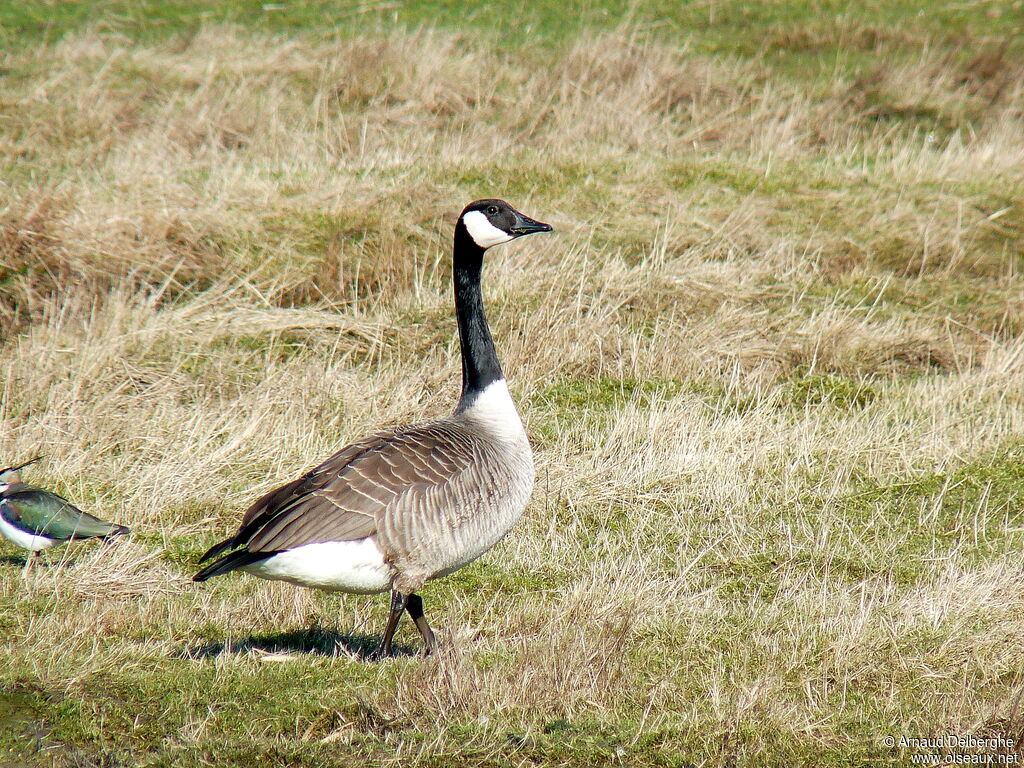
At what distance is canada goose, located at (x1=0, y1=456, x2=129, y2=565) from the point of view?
5.22m

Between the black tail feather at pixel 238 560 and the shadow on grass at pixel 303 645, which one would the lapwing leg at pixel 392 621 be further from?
the black tail feather at pixel 238 560

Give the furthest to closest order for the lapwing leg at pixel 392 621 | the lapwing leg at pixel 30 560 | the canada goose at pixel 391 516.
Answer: the lapwing leg at pixel 30 560, the lapwing leg at pixel 392 621, the canada goose at pixel 391 516

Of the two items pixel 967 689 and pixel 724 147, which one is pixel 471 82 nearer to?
pixel 724 147

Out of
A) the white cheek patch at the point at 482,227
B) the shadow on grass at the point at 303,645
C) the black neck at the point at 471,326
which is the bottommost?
the shadow on grass at the point at 303,645

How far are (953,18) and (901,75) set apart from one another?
9.15 ft

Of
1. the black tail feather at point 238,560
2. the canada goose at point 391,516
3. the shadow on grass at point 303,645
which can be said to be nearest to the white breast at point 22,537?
the shadow on grass at point 303,645

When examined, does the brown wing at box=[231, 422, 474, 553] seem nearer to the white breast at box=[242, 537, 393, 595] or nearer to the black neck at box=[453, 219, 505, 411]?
the white breast at box=[242, 537, 393, 595]

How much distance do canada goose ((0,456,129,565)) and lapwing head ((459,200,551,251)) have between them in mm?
2233

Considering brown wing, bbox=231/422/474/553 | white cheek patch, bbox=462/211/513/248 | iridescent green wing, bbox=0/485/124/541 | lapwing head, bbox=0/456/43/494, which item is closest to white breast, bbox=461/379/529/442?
brown wing, bbox=231/422/474/553

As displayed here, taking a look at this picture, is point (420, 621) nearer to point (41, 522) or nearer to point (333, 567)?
point (333, 567)

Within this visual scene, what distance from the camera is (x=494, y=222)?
5.55m

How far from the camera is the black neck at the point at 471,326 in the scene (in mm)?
5387

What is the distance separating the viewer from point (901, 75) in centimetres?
1327

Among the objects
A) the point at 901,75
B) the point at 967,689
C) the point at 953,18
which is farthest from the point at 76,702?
the point at 953,18
